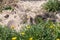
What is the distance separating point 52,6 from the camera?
8.19 meters

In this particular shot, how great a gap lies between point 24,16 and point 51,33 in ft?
5.87

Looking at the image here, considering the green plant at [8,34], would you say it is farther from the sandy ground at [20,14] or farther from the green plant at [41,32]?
the sandy ground at [20,14]

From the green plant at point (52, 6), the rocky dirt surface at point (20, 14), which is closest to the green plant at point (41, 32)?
the rocky dirt surface at point (20, 14)

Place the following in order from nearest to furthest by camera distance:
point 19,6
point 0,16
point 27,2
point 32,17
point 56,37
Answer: point 56,37
point 32,17
point 0,16
point 19,6
point 27,2

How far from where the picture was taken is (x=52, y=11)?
26.2 ft

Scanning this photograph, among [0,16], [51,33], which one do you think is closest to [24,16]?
[0,16]

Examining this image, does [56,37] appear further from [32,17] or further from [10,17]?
[10,17]

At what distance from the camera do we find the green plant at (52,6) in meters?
8.06

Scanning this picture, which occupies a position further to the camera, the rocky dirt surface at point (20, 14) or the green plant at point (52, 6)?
the green plant at point (52, 6)

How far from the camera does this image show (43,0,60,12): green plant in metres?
8.06

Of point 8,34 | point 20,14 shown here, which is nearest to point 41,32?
point 8,34

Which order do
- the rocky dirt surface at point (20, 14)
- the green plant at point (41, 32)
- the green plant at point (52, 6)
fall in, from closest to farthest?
the green plant at point (41, 32) → the rocky dirt surface at point (20, 14) → the green plant at point (52, 6)

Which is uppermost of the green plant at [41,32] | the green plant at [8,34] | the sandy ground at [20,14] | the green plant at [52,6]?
the green plant at [41,32]

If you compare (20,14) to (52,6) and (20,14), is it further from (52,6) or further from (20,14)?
(52,6)
